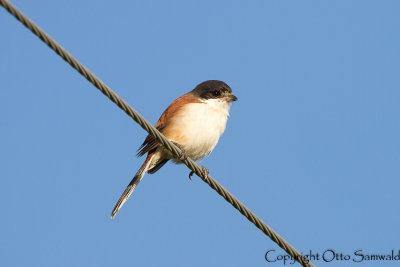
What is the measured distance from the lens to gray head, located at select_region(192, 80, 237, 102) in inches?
304

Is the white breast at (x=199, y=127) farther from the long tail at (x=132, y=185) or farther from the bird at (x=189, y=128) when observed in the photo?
the long tail at (x=132, y=185)

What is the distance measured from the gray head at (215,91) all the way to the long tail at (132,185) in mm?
1181

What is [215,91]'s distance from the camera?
7.78 meters

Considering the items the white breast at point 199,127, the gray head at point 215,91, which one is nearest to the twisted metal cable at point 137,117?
the white breast at point 199,127

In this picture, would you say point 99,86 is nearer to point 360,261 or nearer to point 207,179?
point 207,179

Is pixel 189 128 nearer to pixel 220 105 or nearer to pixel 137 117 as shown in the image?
pixel 220 105

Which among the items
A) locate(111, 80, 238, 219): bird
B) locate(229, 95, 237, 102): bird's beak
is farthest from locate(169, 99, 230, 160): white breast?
locate(229, 95, 237, 102): bird's beak

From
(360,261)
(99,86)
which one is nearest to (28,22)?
(99,86)

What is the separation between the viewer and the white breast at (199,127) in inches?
276

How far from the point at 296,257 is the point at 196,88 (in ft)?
12.6

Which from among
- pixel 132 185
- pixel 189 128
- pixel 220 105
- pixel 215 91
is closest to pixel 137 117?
pixel 189 128

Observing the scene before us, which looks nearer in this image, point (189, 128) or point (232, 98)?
point (189, 128)

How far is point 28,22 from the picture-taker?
362 centimetres

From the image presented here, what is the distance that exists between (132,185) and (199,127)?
1.14m
